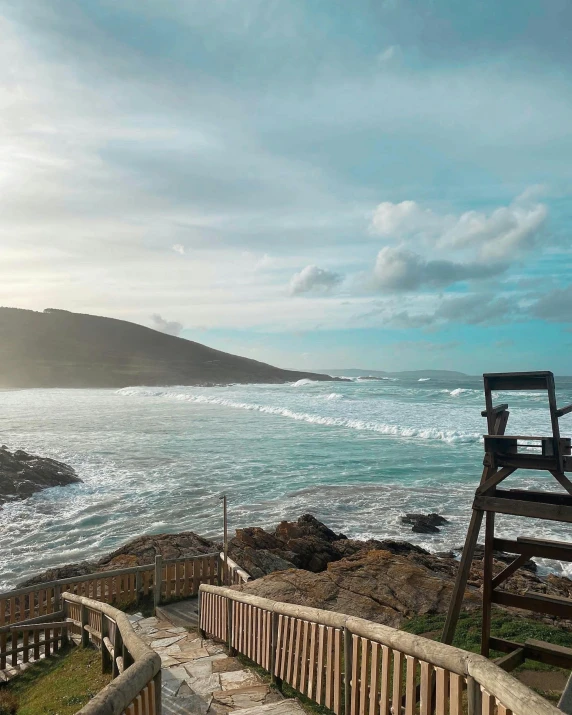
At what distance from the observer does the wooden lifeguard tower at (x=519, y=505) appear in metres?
6.12

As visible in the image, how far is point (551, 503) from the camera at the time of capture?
247 inches

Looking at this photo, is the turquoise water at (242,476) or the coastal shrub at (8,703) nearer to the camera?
the coastal shrub at (8,703)

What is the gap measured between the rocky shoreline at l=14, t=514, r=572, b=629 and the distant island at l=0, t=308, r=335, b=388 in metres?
126

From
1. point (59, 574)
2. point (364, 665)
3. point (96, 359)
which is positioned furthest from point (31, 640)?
point (96, 359)

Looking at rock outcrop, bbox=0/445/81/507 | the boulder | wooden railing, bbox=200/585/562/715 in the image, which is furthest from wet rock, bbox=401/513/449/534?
rock outcrop, bbox=0/445/81/507

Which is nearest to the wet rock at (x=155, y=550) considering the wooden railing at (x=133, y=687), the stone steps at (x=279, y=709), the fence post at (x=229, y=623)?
the fence post at (x=229, y=623)

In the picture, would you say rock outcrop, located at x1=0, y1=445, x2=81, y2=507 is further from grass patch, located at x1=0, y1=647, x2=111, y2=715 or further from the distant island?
the distant island

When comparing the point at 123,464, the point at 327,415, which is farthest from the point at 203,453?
the point at 327,415

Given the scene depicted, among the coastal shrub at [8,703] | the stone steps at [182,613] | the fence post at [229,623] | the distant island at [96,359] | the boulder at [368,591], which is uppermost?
the distant island at [96,359]

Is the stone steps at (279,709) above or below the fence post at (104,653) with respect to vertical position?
above

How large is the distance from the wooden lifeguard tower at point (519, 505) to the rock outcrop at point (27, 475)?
21.6m

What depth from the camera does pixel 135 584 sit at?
11.6m

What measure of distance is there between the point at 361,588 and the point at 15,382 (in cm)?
14636

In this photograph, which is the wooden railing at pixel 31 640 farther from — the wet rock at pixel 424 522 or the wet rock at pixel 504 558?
the wet rock at pixel 424 522
